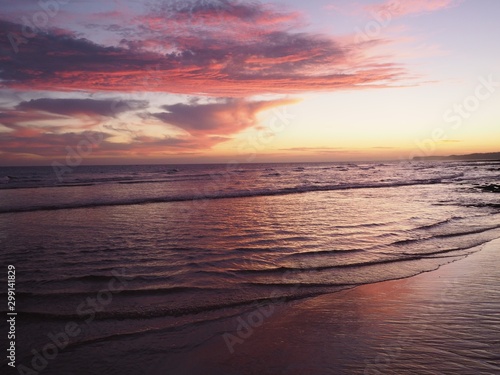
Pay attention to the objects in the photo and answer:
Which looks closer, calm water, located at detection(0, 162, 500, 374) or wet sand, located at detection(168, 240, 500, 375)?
wet sand, located at detection(168, 240, 500, 375)

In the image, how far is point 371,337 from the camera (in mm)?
5273

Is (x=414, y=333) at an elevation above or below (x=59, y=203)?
below

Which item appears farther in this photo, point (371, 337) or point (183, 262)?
point (183, 262)

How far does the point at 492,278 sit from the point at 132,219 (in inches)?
625

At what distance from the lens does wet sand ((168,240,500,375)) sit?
14.8 ft

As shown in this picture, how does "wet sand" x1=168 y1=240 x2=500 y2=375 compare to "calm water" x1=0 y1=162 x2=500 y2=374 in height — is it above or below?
below

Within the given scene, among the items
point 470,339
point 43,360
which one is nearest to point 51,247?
point 43,360

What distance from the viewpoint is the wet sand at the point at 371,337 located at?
14.8 ft

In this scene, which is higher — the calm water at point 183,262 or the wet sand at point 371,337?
the calm water at point 183,262

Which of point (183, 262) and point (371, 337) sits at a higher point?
point (183, 262)

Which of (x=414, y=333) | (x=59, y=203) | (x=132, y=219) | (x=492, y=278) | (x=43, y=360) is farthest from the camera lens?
(x=59, y=203)

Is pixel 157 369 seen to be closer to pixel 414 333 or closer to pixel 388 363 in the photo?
pixel 388 363

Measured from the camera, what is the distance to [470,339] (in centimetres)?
507

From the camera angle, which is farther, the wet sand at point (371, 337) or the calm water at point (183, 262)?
the calm water at point (183, 262)
